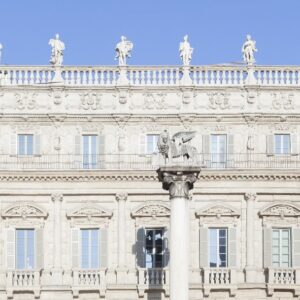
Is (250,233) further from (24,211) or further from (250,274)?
(24,211)

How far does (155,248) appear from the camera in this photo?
6831 centimetres

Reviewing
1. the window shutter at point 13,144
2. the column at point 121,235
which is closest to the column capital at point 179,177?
the column at point 121,235

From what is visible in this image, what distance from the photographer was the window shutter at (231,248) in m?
68.1

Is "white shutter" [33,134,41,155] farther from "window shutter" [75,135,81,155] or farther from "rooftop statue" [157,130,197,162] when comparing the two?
"rooftop statue" [157,130,197,162]

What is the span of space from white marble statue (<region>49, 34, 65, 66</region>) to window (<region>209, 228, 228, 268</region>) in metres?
12.6

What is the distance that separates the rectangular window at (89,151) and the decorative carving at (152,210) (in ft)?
11.7

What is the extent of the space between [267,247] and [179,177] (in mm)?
17644

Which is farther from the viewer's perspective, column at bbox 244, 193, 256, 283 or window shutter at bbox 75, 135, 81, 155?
window shutter at bbox 75, 135, 81, 155

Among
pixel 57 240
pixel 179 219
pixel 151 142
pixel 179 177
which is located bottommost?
pixel 57 240

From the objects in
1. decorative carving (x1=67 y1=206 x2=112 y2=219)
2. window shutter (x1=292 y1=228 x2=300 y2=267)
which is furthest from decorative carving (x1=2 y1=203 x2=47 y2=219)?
window shutter (x1=292 y1=228 x2=300 y2=267)

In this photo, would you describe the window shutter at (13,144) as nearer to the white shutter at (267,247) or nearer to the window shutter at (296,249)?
the white shutter at (267,247)

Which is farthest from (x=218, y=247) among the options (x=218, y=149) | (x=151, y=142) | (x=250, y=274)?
(x=151, y=142)

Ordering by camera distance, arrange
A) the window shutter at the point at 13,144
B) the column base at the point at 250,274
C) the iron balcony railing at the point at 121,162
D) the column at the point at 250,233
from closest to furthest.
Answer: the column base at the point at 250,274, the column at the point at 250,233, the iron balcony railing at the point at 121,162, the window shutter at the point at 13,144

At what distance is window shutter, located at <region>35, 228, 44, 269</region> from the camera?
223 feet
